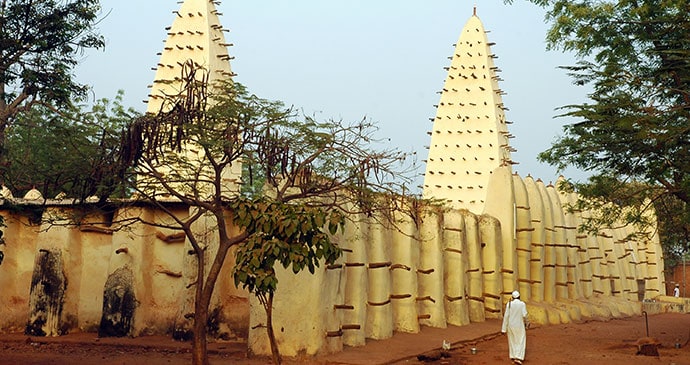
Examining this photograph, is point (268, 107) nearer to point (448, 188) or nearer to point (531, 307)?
point (531, 307)

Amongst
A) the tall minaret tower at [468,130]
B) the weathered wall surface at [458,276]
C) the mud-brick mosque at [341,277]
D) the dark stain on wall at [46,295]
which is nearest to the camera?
the weathered wall surface at [458,276]

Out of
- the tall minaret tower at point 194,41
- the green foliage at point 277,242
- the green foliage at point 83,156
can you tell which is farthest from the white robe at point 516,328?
the tall minaret tower at point 194,41

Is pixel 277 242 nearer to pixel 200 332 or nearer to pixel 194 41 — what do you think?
pixel 200 332

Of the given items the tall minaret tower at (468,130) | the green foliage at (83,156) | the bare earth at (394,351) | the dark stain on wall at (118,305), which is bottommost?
the bare earth at (394,351)

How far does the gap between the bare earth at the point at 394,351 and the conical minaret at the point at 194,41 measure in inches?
603

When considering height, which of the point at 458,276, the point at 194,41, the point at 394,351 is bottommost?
the point at 394,351

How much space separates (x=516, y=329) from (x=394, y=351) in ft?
7.92

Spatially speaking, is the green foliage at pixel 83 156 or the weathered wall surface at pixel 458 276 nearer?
the green foliage at pixel 83 156

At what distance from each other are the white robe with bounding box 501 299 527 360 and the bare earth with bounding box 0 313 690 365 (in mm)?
472

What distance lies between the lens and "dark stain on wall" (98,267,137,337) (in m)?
17.8

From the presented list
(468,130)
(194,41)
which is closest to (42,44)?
(194,41)

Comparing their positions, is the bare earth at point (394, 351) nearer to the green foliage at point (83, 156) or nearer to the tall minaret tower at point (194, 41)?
the green foliage at point (83, 156)

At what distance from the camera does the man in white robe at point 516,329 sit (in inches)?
638

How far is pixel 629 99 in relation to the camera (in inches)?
640
